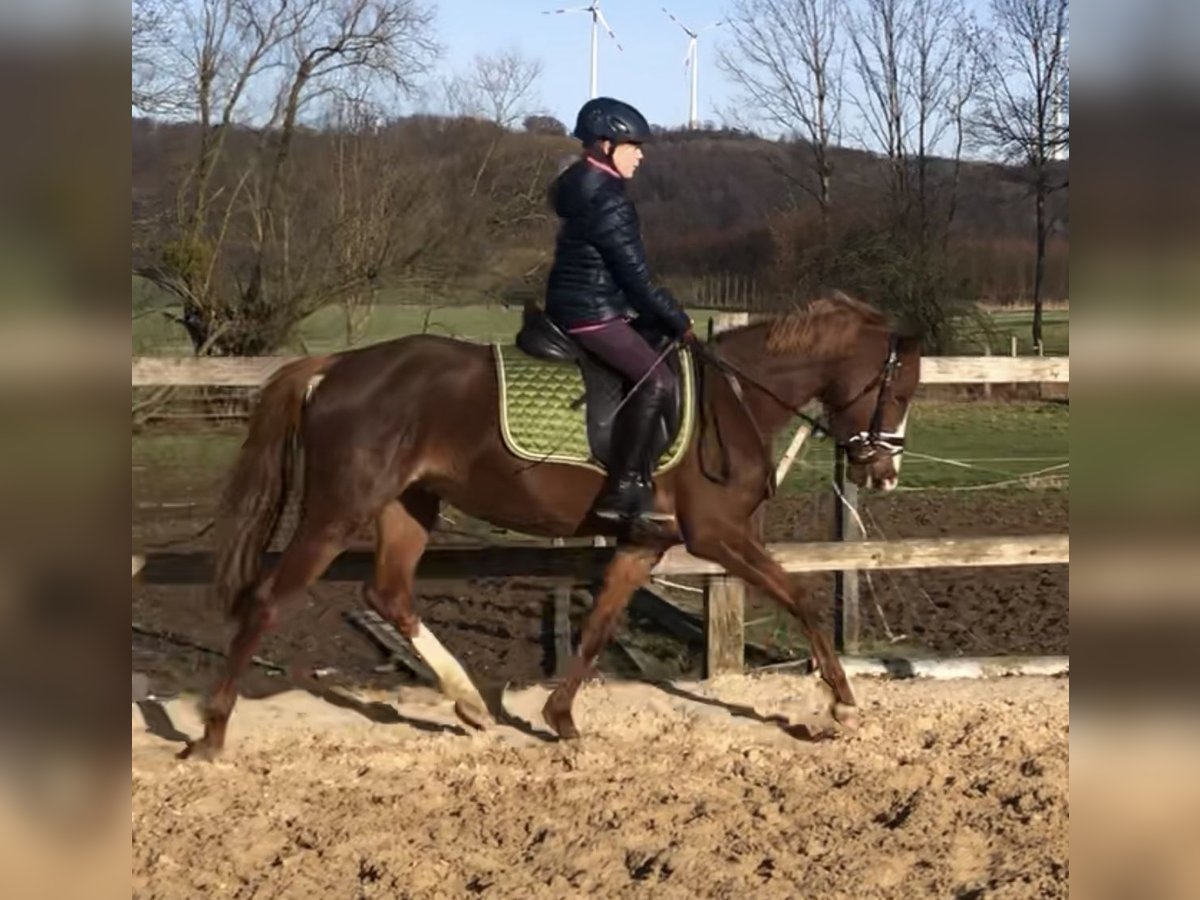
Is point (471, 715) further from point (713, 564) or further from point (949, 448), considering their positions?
point (949, 448)

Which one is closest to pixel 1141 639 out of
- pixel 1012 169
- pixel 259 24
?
pixel 1012 169

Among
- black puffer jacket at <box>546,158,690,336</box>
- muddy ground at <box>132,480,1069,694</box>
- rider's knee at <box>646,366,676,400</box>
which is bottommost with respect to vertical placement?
muddy ground at <box>132,480,1069,694</box>

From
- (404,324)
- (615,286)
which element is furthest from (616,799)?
(404,324)

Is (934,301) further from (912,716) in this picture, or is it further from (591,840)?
(591,840)

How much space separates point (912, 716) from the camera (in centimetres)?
538

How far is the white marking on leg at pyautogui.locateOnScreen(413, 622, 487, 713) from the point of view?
17.3 ft

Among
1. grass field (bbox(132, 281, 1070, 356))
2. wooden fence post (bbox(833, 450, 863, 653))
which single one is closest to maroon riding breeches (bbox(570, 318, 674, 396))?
wooden fence post (bbox(833, 450, 863, 653))

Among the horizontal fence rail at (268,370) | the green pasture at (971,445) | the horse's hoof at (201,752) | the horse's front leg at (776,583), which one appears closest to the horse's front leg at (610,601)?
the horse's front leg at (776,583)

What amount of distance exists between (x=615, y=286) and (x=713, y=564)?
1561mm

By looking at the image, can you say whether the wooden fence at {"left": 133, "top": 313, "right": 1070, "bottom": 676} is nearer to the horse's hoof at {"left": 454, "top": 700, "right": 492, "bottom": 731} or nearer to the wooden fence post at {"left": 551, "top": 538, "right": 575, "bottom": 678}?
the wooden fence post at {"left": 551, "top": 538, "right": 575, "bottom": 678}

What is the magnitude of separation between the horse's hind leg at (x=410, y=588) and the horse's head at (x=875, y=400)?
184cm

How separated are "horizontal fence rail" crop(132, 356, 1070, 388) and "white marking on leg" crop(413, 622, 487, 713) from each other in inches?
55.4

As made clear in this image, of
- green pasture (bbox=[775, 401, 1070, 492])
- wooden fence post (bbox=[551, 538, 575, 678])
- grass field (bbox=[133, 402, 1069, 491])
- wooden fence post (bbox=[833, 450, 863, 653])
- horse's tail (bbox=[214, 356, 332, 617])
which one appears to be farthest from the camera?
green pasture (bbox=[775, 401, 1070, 492])

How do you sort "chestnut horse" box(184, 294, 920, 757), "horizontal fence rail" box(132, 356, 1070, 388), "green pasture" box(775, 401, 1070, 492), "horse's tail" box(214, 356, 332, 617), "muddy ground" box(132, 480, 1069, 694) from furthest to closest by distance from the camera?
"green pasture" box(775, 401, 1070, 492), "muddy ground" box(132, 480, 1069, 694), "horizontal fence rail" box(132, 356, 1070, 388), "horse's tail" box(214, 356, 332, 617), "chestnut horse" box(184, 294, 920, 757)
